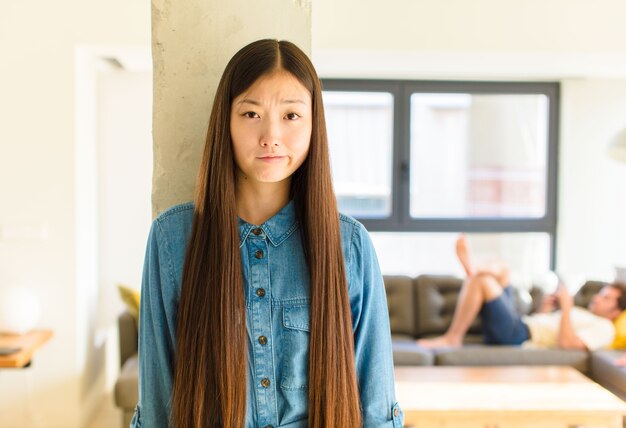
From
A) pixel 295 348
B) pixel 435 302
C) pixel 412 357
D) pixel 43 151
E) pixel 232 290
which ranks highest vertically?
pixel 43 151

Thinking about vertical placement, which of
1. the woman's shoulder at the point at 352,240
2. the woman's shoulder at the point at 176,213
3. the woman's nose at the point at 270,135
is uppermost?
the woman's nose at the point at 270,135

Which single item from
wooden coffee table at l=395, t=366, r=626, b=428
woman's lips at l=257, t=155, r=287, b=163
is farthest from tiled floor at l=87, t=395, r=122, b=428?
woman's lips at l=257, t=155, r=287, b=163

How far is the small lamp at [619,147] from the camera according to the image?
12.0ft

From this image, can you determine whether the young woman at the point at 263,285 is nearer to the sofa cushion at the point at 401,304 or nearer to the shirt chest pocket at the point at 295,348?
the shirt chest pocket at the point at 295,348

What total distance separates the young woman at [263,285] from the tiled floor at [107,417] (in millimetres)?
3229

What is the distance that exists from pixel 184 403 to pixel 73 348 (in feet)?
10.0

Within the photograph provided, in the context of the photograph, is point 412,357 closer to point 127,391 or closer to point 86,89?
point 127,391

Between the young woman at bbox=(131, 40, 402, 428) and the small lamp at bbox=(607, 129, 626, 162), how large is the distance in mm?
2733

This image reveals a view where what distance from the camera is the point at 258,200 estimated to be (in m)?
1.35

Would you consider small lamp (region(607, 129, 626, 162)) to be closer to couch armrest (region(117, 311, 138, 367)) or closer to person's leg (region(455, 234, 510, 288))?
person's leg (region(455, 234, 510, 288))

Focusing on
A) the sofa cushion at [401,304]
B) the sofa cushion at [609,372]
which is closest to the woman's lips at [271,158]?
the sofa cushion at [609,372]

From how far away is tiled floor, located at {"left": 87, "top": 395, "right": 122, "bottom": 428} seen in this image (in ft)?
14.1

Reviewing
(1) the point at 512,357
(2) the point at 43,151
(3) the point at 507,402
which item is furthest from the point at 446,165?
(2) the point at 43,151

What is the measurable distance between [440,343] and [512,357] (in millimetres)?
507
